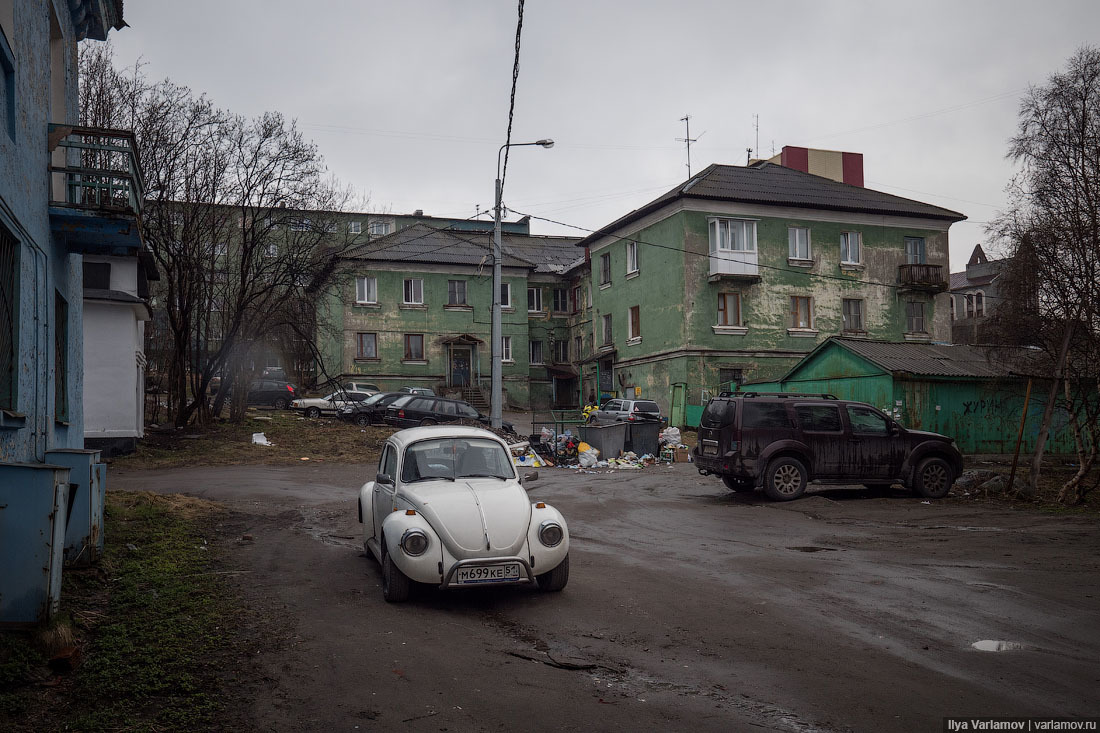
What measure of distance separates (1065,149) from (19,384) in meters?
17.3

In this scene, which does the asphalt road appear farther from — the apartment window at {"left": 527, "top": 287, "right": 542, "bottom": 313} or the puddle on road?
the apartment window at {"left": 527, "top": 287, "right": 542, "bottom": 313}

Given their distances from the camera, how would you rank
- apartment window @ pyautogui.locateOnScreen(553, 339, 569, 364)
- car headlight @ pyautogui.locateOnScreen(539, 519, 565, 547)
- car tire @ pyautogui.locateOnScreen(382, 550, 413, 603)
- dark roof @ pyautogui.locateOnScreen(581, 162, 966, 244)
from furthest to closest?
1. apartment window @ pyautogui.locateOnScreen(553, 339, 569, 364)
2. dark roof @ pyautogui.locateOnScreen(581, 162, 966, 244)
3. car headlight @ pyautogui.locateOnScreen(539, 519, 565, 547)
4. car tire @ pyautogui.locateOnScreen(382, 550, 413, 603)

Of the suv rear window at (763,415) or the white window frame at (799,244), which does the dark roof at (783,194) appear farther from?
the suv rear window at (763,415)

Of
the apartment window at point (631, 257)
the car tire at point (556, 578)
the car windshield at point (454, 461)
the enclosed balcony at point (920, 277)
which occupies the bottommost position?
the car tire at point (556, 578)

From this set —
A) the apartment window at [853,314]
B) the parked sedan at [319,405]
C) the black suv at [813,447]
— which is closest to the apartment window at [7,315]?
the black suv at [813,447]

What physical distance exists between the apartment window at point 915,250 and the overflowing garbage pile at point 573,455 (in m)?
24.3

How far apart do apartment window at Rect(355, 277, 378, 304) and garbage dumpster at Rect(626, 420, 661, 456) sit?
1103 inches

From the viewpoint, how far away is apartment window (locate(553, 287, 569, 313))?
54678 mm

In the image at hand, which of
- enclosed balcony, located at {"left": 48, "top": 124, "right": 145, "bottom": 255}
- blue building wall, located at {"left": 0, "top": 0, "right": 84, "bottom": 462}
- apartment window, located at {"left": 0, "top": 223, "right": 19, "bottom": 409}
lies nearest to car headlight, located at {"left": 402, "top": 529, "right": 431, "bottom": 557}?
blue building wall, located at {"left": 0, "top": 0, "right": 84, "bottom": 462}

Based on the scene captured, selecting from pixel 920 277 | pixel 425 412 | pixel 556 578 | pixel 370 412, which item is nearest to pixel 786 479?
pixel 556 578

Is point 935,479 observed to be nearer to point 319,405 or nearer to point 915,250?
point 319,405

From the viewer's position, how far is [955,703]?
474 cm

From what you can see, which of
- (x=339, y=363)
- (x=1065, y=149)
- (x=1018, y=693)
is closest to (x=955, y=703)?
(x=1018, y=693)

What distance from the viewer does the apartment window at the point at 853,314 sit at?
41.3 m
